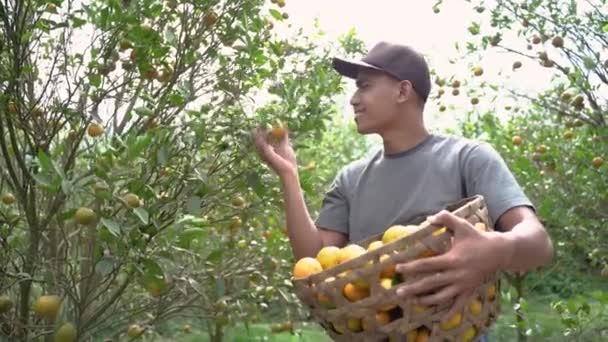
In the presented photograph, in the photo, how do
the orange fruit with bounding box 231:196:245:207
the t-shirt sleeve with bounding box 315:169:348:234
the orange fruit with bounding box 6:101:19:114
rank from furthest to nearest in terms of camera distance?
1. the orange fruit with bounding box 231:196:245:207
2. the orange fruit with bounding box 6:101:19:114
3. the t-shirt sleeve with bounding box 315:169:348:234

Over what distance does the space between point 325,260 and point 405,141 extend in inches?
21.5

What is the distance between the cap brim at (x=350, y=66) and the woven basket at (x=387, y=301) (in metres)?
0.60

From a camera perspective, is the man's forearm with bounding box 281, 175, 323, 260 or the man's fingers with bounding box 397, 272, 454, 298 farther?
the man's forearm with bounding box 281, 175, 323, 260

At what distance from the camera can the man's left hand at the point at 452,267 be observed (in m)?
1.72

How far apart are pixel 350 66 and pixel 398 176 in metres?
0.33

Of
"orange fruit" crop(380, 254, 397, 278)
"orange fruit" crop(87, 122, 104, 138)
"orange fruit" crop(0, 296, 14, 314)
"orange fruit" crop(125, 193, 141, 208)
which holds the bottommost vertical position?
"orange fruit" crop(380, 254, 397, 278)

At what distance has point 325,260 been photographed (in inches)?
76.5

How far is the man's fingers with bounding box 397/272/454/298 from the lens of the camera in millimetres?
1714

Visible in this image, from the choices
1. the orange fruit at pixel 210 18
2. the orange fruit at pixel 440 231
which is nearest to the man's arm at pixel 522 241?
the orange fruit at pixel 440 231

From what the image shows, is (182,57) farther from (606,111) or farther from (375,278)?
(606,111)

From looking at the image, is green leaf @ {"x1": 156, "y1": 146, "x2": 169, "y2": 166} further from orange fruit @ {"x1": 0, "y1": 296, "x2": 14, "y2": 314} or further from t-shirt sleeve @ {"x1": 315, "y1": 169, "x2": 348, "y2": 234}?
orange fruit @ {"x1": 0, "y1": 296, "x2": 14, "y2": 314}

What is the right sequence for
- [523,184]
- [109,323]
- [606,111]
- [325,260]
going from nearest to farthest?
[325,260] → [109,323] → [606,111] → [523,184]

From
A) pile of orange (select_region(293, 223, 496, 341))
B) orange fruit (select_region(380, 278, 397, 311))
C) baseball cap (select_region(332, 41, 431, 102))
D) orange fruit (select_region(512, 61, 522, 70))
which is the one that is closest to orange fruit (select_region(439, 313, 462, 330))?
pile of orange (select_region(293, 223, 496, 341))

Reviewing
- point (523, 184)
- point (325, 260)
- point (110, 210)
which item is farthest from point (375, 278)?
point (523, 184)
